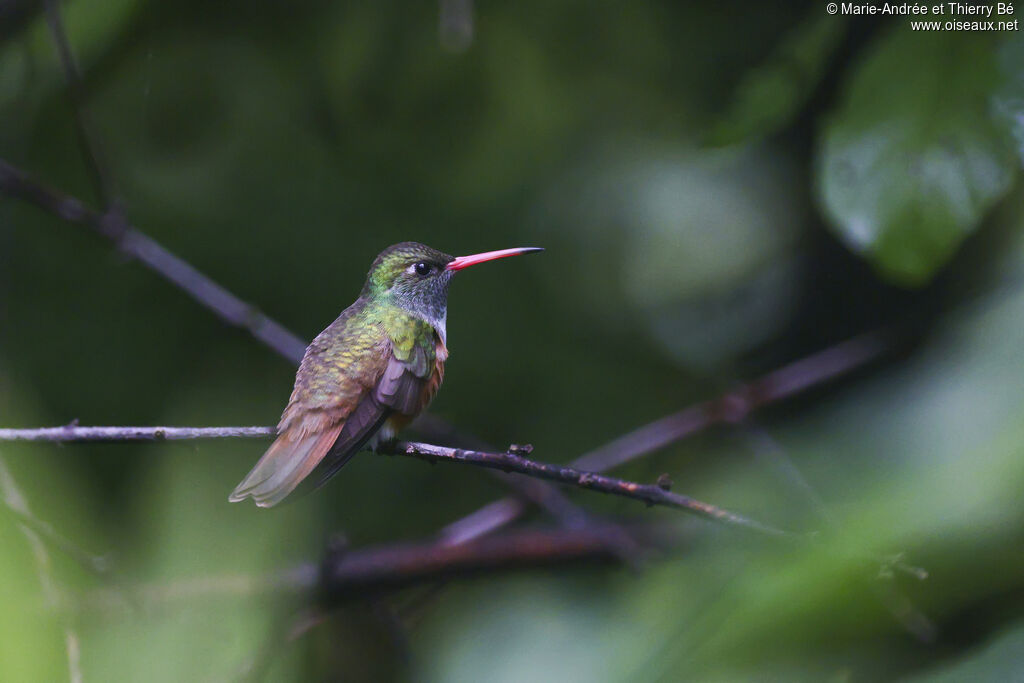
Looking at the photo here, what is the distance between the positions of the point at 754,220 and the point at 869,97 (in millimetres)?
1075

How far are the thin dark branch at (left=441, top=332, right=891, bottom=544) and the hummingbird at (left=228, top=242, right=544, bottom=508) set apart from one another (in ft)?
2.69

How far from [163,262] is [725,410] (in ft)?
5.67

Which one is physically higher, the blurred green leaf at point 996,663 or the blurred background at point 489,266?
the blurred background at point 489,266

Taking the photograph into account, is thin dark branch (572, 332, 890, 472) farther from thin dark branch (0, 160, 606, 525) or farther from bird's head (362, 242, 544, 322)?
bird's head (362, 242, 544, 322)

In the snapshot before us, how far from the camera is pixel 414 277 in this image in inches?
84.2

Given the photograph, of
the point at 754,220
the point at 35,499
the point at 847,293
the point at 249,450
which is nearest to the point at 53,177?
the point at 249,450

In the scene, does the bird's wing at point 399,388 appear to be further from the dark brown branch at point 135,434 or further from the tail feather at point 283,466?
the dark brown branch at point 135,434

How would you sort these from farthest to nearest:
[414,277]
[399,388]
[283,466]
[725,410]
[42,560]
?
1. [725,410]
2. [414,277]
3. [399,388]
4. [283,466]
5. [42,560]

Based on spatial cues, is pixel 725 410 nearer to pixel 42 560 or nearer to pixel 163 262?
pixel 163 262

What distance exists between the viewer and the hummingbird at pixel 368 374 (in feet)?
4.74

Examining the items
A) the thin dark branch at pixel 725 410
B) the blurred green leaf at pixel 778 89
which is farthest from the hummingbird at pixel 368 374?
the thin dark branch at pixel 725 410

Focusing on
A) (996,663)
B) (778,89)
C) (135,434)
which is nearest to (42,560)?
(135,434)

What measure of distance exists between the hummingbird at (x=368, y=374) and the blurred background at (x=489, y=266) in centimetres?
10

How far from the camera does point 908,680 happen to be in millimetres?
685
